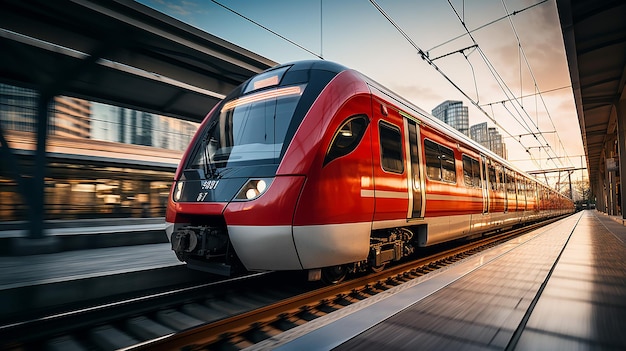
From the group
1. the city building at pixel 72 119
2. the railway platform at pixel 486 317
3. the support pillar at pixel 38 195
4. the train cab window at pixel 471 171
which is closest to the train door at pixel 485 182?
the train cab window at pixel 471 171

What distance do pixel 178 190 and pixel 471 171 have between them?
21.7 feet

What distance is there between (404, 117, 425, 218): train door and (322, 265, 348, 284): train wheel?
1.34 metres

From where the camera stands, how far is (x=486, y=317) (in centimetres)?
260

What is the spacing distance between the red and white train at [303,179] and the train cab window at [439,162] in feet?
1.47

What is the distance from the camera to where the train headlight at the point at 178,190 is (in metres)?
4.43

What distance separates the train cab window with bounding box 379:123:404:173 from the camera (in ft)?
15.1

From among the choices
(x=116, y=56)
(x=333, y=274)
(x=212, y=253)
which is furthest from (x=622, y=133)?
(x=116, y=56)

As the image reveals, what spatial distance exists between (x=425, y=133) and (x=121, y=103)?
6446 mm

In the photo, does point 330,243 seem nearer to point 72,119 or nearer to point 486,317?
point 486,317

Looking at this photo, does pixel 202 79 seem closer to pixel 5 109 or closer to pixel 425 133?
pixel 425 133

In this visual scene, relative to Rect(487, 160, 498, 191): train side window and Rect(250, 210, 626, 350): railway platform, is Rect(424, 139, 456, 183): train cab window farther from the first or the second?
Rect(487, 160, 498, 191): train side window

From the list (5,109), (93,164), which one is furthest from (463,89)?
(5,109)

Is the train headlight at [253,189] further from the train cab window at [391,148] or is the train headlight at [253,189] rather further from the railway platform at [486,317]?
the train cab window at [391,148]

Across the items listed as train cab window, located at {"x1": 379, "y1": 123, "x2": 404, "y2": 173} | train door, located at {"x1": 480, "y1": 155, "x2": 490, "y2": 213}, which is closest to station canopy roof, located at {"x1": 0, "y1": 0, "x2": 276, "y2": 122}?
train cab window, located at {"x1": 379, "y1": 123, "x2": 404, "y2": 173}
